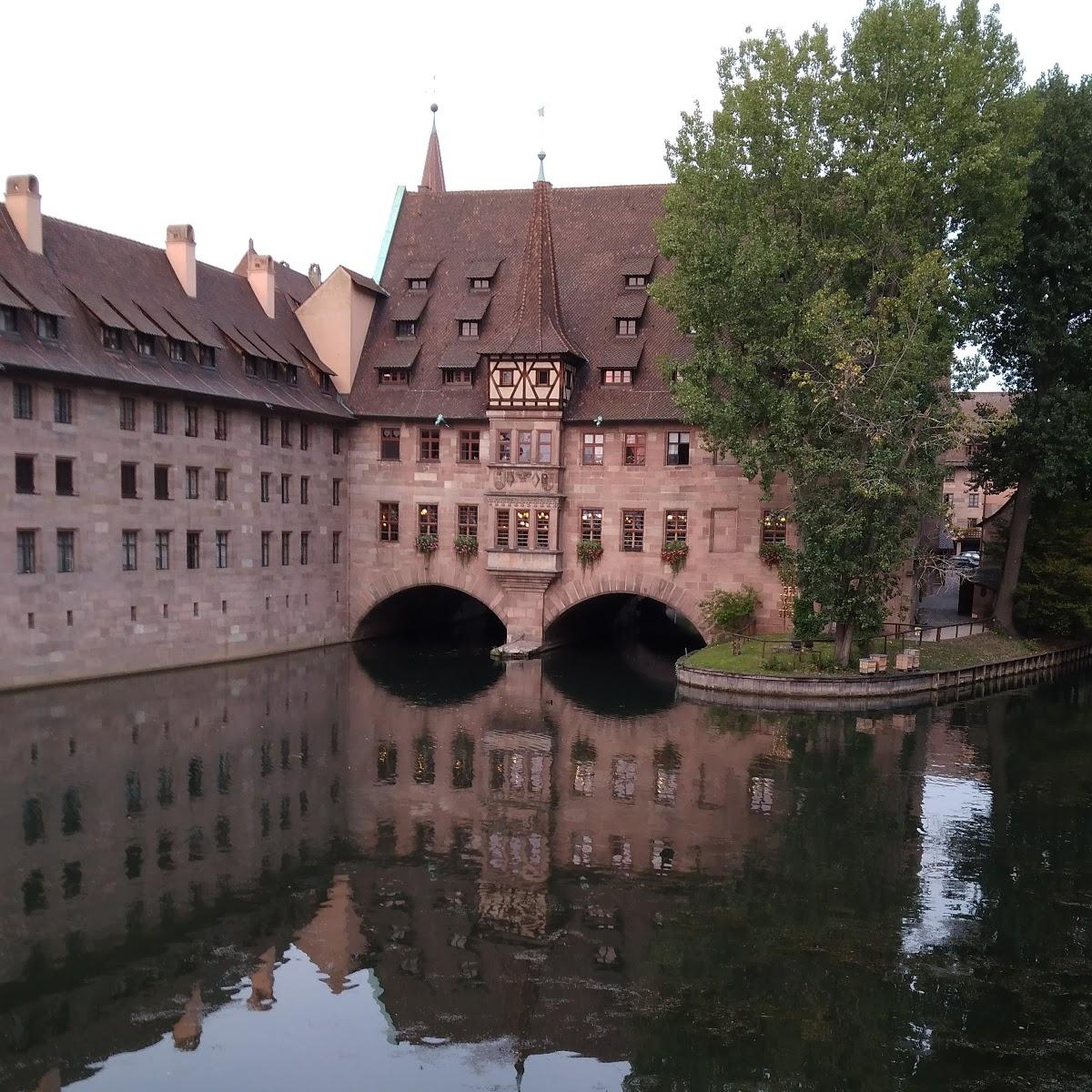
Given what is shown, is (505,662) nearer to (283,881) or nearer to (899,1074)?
(283,881)

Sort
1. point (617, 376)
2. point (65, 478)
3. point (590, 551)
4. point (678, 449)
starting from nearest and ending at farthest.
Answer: point (65, 478), point (678, 449), point (590, 551), point (617, 376)

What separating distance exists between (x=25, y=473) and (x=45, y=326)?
4684 mm

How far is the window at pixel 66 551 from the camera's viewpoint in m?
34.1

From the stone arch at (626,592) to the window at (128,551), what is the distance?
51.5 feet

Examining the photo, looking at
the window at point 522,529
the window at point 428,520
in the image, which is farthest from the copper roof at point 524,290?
the window at point 522,529

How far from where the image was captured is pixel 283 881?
61.0 feet

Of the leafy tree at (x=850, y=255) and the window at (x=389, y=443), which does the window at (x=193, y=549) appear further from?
the leafy tree at (x=850, y=255)

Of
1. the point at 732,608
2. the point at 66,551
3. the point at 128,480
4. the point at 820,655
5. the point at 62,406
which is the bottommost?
the point at 820,655

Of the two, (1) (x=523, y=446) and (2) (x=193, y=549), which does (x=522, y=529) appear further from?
(2) (x=193, y=549)

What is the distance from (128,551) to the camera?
3644 centimetres

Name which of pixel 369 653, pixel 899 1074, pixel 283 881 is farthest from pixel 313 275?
pixel 899 1074

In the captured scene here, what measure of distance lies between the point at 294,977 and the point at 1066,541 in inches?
1574

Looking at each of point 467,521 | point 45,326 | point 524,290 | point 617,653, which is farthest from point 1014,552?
point 45,326

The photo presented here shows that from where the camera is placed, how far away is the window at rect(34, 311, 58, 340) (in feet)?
110
